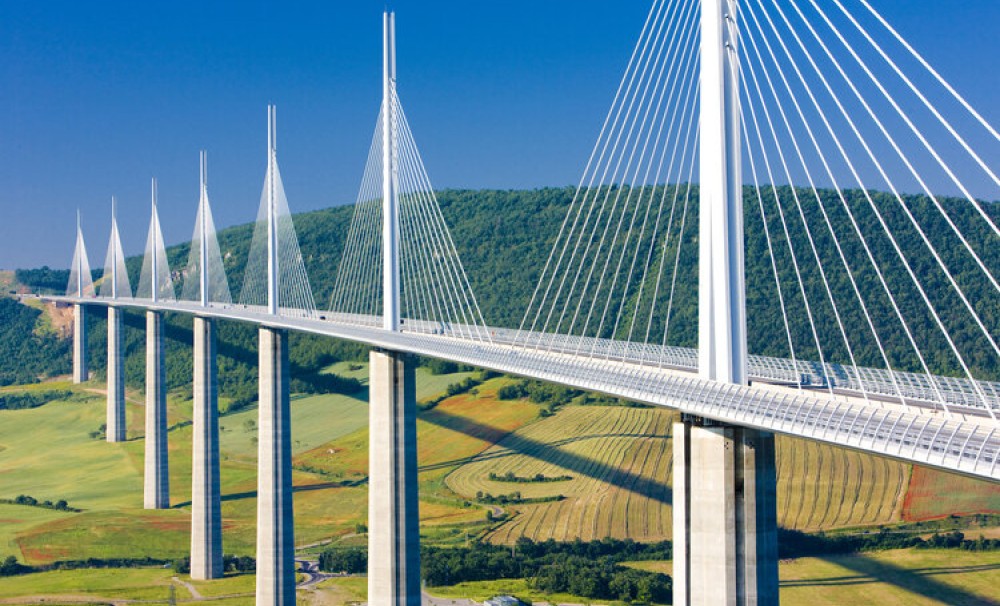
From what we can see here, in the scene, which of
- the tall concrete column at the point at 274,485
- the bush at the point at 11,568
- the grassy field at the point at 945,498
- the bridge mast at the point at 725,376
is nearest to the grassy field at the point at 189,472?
the bush at the point at 11,568

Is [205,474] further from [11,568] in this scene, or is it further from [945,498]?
[945,498]

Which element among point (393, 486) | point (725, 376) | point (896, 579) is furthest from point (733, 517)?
point (896, 579)

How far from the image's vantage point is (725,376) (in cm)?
1847

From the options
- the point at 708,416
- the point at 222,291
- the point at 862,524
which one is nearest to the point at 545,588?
the point at 862,524

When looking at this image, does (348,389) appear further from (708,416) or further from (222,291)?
(708,416)

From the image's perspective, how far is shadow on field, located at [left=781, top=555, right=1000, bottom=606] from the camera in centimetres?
3556

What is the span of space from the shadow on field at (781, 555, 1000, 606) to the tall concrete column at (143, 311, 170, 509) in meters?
35.7

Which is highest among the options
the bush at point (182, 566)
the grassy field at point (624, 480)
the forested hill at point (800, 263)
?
the forested hill at point (800, 263)

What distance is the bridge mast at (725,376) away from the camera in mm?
18266

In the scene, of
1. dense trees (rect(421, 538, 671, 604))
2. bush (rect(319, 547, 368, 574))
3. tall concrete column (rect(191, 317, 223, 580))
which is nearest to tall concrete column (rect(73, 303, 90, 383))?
tall concrete column (rect(191, 317, 223, 580))

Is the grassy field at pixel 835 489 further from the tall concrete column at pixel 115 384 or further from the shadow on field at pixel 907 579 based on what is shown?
the tall concrete column at pixel 115 384

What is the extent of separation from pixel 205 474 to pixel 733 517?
112ft

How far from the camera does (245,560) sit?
4850cm

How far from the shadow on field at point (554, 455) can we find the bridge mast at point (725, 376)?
31.3 meters
